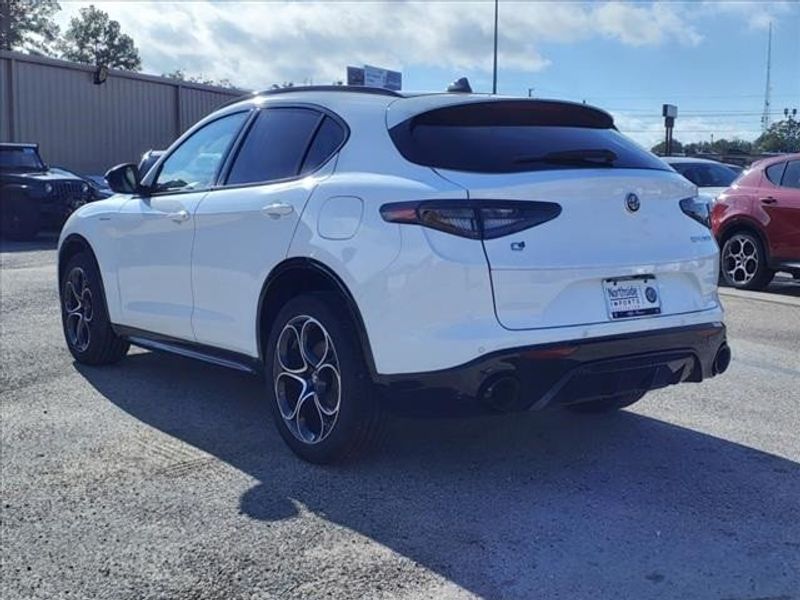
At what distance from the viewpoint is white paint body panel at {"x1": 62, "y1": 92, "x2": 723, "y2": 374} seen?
12.6 feet

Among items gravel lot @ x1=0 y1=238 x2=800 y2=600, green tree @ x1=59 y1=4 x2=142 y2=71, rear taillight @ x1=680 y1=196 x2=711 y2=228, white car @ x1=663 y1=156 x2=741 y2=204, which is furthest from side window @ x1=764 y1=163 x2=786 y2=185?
green tree @ x1=59 y1=4 x2=142 y2=71

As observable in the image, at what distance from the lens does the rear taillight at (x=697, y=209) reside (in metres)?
4.49

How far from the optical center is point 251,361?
4.91 metres

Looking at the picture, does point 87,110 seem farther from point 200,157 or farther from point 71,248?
point 200,157

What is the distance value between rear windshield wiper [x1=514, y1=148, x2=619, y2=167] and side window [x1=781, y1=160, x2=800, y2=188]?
7139 millimetres

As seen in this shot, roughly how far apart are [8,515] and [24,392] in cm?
213

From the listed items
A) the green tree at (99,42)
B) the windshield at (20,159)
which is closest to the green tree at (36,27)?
the green tree at (99,42)

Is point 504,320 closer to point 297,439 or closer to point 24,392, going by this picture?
point 297,439

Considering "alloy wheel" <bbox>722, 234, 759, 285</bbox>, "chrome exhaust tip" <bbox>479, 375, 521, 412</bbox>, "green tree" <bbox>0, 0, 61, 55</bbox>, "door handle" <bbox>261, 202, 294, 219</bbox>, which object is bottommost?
"chrome exhaust tip" <bbox>479, 375, 521, 412</bbox>

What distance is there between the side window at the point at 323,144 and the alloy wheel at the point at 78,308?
2.63 m

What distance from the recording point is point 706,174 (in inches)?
561

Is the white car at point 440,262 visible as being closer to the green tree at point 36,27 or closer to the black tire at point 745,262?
the black tire at point 745,262

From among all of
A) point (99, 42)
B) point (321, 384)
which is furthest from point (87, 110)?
point (99, 42)

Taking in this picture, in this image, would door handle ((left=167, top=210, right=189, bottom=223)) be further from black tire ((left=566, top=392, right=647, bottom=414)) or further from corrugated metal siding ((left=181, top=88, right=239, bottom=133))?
corrugated metal siding ((left=181, top=88, right=239, bottom=133))
